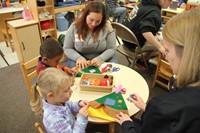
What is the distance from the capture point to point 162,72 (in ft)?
7.07

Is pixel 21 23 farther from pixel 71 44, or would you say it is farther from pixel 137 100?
pixel 137 100

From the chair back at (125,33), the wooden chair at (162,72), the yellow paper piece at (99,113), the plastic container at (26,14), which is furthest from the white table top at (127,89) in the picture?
the plastic container at (26,14)

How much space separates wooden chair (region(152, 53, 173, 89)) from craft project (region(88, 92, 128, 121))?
117 cm

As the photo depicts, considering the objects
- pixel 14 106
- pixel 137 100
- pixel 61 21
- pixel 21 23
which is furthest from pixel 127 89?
pixel 61 21

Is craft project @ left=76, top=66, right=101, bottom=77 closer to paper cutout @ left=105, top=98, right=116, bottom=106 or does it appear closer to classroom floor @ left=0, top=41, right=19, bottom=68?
paper cutout @ left=105, top=98, right=116, bottom=106

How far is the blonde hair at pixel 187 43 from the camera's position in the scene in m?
0.65

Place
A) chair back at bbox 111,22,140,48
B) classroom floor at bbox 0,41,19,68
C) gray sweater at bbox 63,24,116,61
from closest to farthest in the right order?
gray sweater at bbox 63,24,116,61 → chair back at bbox 111,22,140,48 → classroom floor at bbox 0,41,19,68

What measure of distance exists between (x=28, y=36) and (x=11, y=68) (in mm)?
568

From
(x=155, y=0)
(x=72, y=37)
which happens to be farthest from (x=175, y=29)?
(x=155, y=0)

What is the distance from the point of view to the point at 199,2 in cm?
243

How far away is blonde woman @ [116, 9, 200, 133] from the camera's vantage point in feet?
1.97

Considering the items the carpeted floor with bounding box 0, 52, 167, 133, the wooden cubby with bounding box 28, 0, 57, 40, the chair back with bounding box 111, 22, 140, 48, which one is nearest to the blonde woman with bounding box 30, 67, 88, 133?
the carpeted floor with bounding box 0, 52, 167, 133

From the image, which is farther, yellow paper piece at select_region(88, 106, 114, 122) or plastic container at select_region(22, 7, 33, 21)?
plastic container at select_region(22, 7, 33, 21)

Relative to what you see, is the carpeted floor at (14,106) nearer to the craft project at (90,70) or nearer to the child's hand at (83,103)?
the craft project at (90,70)
